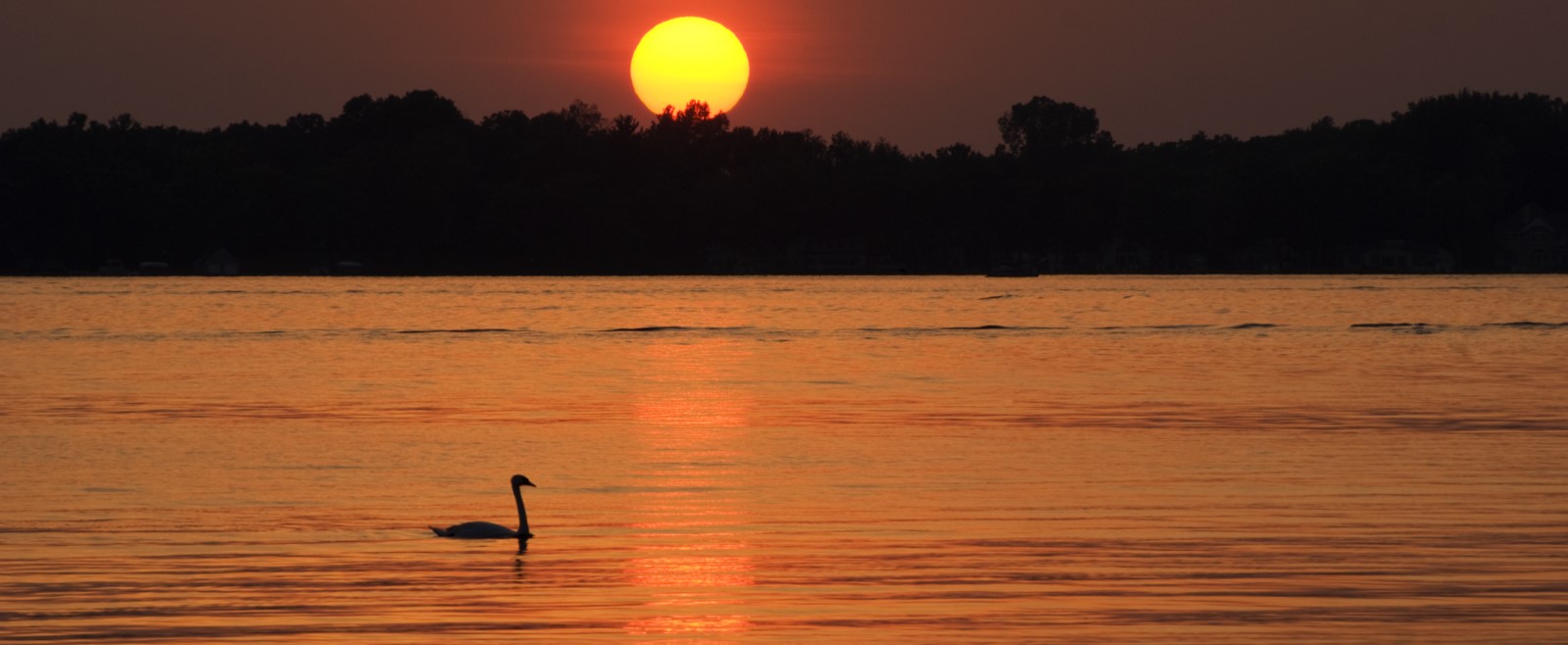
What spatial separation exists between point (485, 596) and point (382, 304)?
9570cm

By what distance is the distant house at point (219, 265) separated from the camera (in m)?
191

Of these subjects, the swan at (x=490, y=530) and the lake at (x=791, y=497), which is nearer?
the lake at (x=791, y=497)

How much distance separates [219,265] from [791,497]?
17498cm

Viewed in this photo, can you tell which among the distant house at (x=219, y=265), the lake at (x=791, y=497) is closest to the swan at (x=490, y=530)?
the lake at (x=791, y=497)

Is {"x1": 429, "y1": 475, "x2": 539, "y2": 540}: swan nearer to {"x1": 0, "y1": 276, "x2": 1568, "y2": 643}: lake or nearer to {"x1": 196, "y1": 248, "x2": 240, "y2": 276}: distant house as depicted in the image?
{"x1": 0, "y1": 276, "x2": 1568, "y2": 643}: lake

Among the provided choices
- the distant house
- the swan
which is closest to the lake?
the swan

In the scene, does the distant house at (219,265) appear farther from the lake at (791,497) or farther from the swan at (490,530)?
the swan at (490,530)

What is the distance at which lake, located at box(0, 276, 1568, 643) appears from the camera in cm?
1662

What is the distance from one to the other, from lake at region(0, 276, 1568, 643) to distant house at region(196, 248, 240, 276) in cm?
13565

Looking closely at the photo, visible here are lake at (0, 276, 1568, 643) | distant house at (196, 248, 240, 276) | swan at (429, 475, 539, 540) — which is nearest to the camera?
lake at (0, 276, 1568, 643)

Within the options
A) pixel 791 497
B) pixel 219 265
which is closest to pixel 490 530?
pixel 791 497

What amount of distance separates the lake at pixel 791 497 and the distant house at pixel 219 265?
136 metres

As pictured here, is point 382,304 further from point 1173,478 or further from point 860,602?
point 860,602

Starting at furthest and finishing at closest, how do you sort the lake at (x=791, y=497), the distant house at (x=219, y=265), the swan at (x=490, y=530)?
the distant house at (x=219, y=265) < the swan at (x=490, y=530) < the lake at (x=791, y=497)
